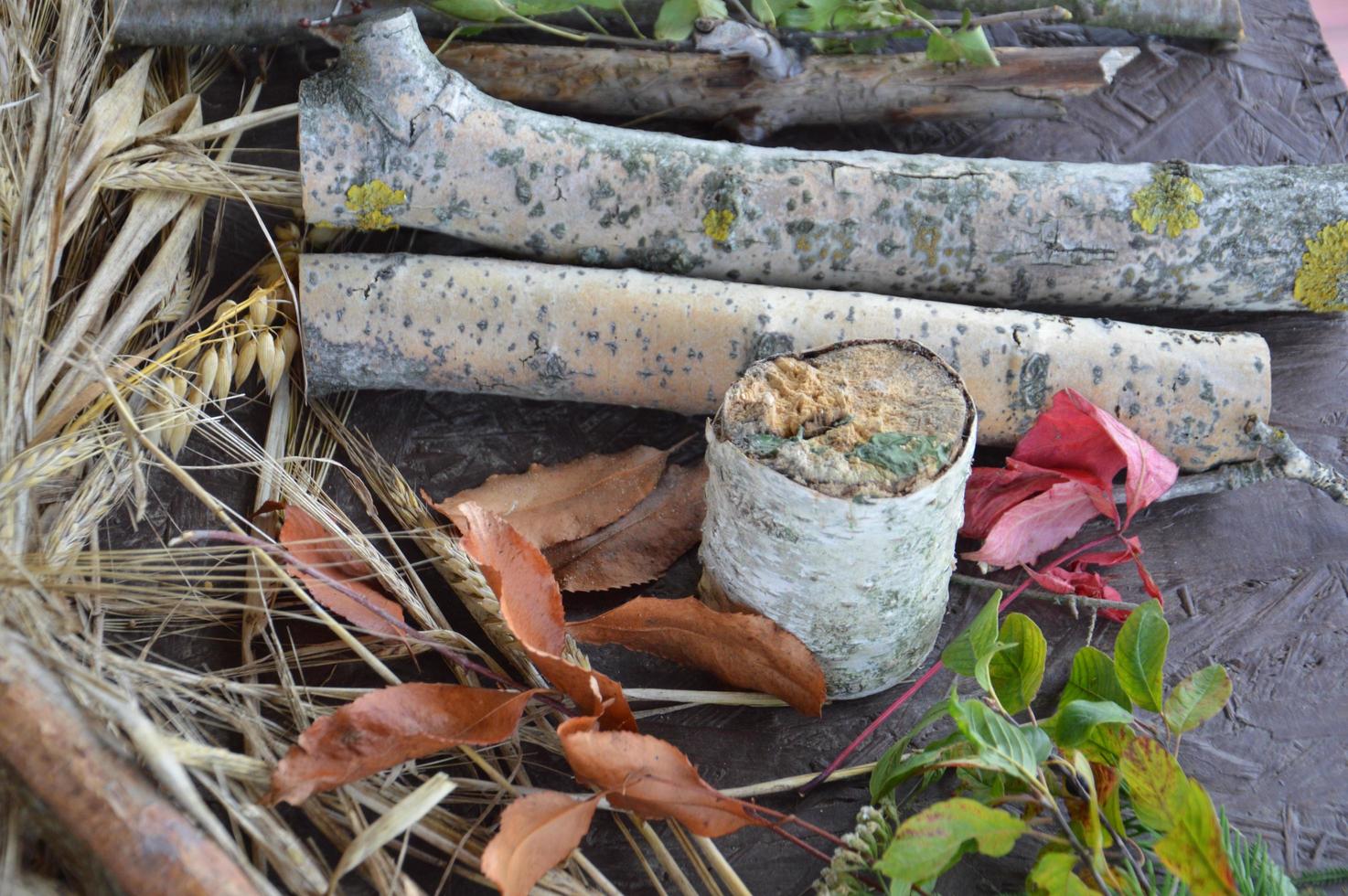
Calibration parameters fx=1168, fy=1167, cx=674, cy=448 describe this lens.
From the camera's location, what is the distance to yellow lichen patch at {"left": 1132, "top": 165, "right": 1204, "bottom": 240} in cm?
147

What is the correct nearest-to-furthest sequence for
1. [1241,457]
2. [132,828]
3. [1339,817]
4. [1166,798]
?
[132,828] → [1166,798] → [1339,817] → [1241,457]

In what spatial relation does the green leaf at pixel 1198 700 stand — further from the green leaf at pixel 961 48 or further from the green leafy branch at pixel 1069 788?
the green leaf at pixel 961 48

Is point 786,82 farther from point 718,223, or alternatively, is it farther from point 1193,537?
point 1193,537

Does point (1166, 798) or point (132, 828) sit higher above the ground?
point (132, 828)

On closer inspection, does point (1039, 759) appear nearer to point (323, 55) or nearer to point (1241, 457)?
point (1241, 457)

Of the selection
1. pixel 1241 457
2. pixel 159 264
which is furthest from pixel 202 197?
pixel 1241 457

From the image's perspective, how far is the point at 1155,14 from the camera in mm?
1847

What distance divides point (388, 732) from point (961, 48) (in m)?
1.16

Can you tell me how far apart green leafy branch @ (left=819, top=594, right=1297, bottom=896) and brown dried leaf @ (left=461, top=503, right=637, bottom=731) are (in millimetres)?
258

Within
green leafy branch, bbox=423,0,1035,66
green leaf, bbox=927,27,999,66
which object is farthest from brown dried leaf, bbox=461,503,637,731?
green leaf, bbox=927,27,999,66

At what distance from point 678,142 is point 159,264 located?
0.67 m

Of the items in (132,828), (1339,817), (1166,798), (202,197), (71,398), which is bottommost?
(1339,817)

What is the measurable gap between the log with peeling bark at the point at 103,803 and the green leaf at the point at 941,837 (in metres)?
0.50

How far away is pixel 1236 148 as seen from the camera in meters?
1.80
